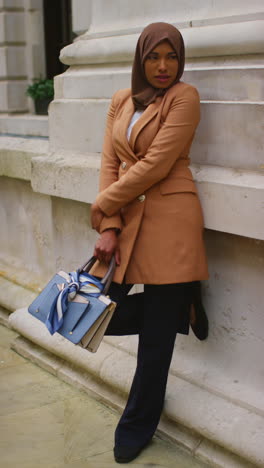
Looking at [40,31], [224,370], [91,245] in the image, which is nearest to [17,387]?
[91,245]

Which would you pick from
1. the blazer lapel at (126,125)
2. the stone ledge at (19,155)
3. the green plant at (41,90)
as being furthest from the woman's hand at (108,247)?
the green plant at (41,90)

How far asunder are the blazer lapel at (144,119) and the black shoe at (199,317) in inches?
29.4

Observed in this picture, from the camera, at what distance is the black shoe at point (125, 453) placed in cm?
286

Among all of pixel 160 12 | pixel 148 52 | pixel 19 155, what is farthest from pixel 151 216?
pixel 19 155

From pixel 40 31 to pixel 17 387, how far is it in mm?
6089

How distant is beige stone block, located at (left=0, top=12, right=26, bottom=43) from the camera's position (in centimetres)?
805

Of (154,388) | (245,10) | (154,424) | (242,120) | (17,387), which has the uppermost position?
(245,10)

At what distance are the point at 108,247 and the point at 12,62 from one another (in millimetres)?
6309

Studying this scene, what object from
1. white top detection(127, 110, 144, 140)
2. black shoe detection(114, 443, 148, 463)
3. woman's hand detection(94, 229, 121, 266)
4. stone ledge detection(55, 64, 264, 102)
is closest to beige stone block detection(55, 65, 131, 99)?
stone ledge detection(55, 64, 264, 102)

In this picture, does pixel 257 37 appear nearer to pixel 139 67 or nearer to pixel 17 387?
pixel 139 67

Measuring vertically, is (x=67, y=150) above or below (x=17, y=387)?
above

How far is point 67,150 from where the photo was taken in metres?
3.86

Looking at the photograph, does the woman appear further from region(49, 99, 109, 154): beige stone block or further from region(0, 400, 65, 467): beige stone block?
region(49, 99, 109, 154): beige stone block

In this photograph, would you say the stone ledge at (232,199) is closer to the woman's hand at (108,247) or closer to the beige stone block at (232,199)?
the beige stone block at (232,199)
